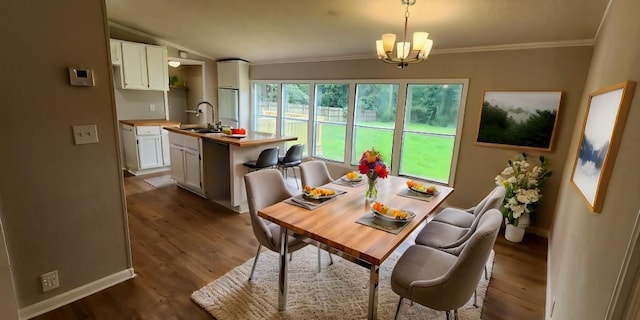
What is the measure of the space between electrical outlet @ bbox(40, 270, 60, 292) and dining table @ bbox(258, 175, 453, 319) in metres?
1.46

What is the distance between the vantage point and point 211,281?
233 centimetres

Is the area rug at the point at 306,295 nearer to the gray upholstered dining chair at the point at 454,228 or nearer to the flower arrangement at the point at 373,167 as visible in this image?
the gray upholstered dining chair at the point at 454,228

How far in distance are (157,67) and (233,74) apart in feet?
4.47

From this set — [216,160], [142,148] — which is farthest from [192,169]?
[142,148]

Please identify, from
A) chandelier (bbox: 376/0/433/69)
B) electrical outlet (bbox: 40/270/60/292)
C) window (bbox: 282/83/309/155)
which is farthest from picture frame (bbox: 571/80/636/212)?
window (bbox: 282/83/309/155)

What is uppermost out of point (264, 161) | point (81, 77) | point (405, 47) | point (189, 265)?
point (405, 47)

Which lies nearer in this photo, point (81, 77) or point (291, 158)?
point (81, 77)

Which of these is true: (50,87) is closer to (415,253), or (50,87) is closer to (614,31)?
(415,253)

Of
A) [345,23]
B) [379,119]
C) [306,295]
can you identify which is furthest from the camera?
[379,119]

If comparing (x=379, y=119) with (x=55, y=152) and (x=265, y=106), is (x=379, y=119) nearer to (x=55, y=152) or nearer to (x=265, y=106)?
(x=265, y=106)

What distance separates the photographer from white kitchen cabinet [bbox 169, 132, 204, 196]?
3.98 metres

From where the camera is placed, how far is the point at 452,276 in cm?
148

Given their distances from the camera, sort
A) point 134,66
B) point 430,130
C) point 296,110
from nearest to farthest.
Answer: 1. point 430,130
2. point 134,66
3. point 296,110

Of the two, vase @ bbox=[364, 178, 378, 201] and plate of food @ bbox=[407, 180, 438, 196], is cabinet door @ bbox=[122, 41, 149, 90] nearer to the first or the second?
vase @ bbox=[364, 178, 378, 201]
